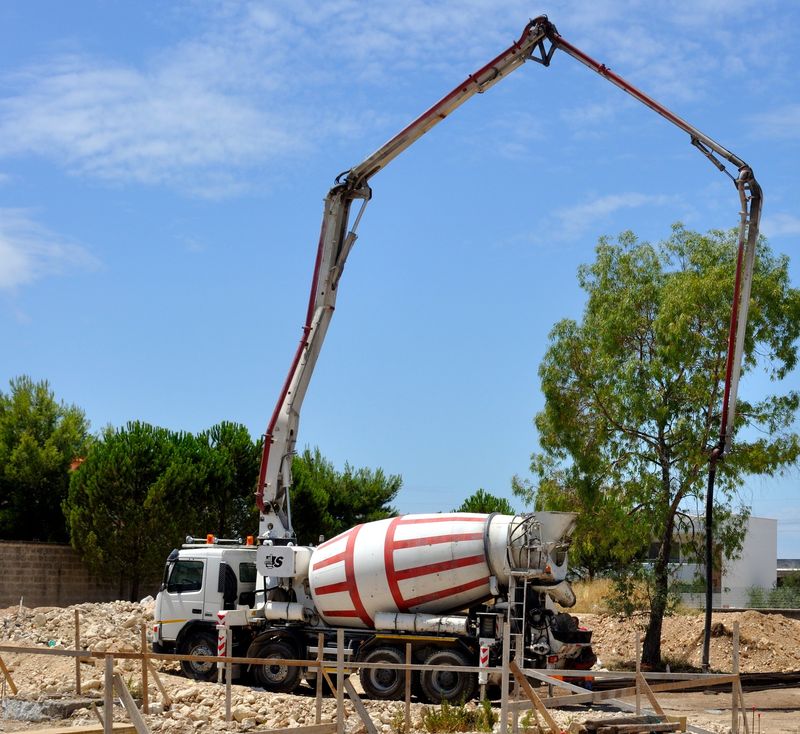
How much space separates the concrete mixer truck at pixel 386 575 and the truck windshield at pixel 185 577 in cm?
2

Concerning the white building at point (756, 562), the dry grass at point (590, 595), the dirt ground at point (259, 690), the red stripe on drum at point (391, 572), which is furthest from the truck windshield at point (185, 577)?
the white building at point (756, 562)

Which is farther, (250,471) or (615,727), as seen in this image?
(250,471)

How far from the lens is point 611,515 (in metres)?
29.6

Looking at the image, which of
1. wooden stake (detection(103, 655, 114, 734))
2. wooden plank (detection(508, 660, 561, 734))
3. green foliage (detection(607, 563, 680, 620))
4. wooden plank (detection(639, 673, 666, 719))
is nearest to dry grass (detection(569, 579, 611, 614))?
green foliage (detection(607, 563, 680, 620))

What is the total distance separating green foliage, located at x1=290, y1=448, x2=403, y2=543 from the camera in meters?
44.7

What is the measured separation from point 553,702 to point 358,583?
621cm

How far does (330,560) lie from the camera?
21125mm

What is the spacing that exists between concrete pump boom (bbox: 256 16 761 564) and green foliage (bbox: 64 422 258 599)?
1683cm

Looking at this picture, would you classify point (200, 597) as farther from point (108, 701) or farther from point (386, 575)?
point (108, 701)

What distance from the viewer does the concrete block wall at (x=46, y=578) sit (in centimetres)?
3975

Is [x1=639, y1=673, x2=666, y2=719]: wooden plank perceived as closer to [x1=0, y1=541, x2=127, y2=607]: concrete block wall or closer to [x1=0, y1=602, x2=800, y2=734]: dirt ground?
[x1=0, y1=602, x2=800, y2=734]: dirt ground

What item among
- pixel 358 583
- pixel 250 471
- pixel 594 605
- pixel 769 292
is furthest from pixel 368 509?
pixel 358 583

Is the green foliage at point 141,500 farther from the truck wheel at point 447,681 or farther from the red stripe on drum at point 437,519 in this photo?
the truck wheel at point 447,681

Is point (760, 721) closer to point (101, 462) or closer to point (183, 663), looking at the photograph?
point (183, 663)
